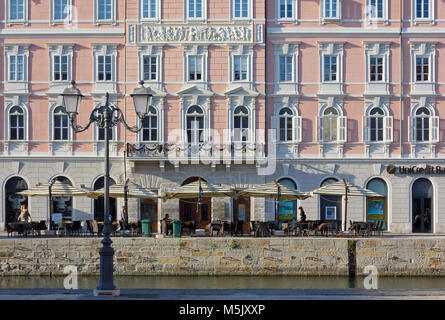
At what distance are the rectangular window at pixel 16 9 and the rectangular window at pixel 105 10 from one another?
4.14m

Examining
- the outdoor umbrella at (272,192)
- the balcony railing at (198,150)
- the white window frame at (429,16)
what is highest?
the white window frame at (429,16)

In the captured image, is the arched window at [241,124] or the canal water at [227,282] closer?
the canal water at [227,282]

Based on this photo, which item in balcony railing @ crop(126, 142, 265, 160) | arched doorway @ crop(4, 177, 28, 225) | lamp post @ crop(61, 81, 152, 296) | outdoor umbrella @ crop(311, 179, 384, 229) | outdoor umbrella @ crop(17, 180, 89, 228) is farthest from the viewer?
arched doorway @ crop(4, 177, 28, 225)

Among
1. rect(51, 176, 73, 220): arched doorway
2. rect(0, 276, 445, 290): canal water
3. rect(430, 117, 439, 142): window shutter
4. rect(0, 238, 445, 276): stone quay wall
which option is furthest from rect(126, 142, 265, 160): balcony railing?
rect(0, 276, 445, 290): canal water

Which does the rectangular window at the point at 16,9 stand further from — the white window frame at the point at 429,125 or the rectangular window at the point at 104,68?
the white window frame at the point at 429,125

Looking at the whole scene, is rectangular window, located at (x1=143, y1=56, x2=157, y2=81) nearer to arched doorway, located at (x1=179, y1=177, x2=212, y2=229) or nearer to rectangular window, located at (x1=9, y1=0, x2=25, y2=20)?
arched doorway, located at (x1=179, y1=177, x2=212, y2=229)

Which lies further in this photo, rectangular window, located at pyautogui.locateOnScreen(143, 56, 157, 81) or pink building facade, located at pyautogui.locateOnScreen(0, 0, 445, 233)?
rectangular window, located at pyautogui.locateOnScreen(143, 56, 157, 81)

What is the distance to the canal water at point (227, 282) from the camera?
31.6m

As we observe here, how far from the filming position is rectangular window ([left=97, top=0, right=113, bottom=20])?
150 ft

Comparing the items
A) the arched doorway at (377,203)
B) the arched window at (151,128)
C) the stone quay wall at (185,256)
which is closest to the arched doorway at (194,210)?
the arched window at (151,128)

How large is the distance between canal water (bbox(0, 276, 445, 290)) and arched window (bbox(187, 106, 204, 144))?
12.7 meters
